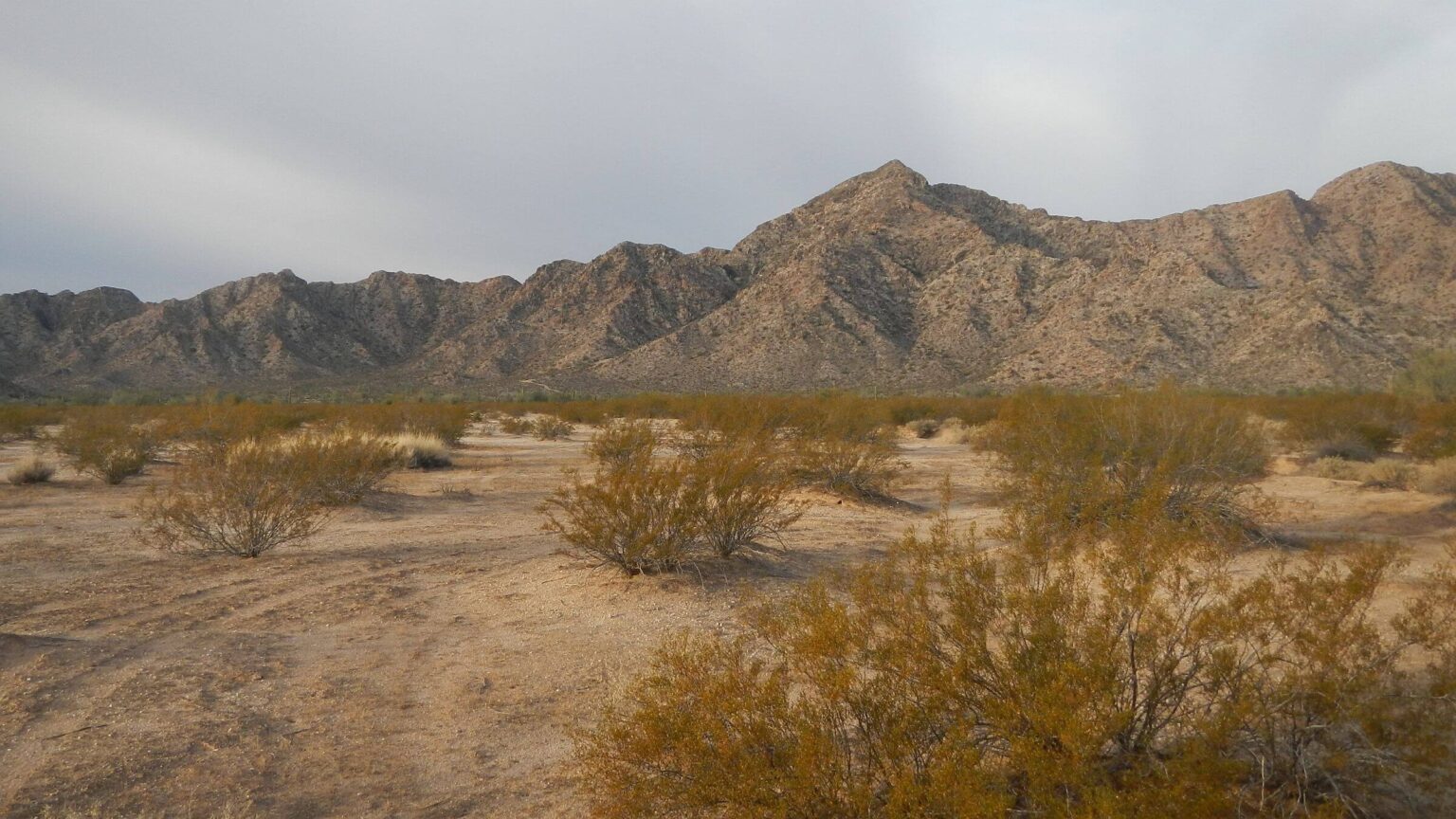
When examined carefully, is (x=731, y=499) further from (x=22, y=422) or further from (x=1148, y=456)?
(x=22, y=422)

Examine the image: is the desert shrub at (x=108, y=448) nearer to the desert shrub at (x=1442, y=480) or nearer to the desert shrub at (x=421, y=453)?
the desert shrub at (x=421, y=453)

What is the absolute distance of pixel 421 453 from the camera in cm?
1897

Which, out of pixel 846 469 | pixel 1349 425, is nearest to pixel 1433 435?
pixel 1349 425

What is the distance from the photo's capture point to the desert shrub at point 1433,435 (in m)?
16.0

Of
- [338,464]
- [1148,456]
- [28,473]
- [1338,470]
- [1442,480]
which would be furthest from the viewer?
[1338,470]

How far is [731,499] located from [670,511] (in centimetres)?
83

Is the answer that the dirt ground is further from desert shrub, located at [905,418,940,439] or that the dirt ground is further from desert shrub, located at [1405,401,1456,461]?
desert shrub, located at [905,418,940,439]

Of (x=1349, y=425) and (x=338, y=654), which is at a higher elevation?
(x=1349, y=425)

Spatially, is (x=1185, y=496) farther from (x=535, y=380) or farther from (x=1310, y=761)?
(x=535, y=380)

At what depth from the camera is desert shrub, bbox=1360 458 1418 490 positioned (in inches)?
530

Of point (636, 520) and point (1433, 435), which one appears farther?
point (1433, 435)

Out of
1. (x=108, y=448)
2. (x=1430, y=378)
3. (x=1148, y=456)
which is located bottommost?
(x=108, y=448)

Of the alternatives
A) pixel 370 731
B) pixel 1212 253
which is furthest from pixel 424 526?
pixel 1212 253

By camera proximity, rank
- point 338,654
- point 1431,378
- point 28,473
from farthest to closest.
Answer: point 1431,378, point 28,473, point 338,654
